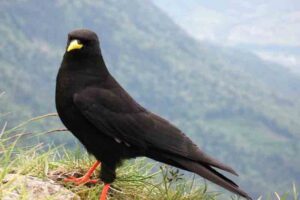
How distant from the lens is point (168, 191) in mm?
6254

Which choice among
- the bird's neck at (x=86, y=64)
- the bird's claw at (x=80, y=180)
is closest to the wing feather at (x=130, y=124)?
the bird's neck at (x=86, y=64)

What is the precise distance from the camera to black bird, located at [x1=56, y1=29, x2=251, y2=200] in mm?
5562

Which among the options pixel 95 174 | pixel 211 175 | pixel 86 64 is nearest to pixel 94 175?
pixel 95 174

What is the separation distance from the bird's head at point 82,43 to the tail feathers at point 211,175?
1362 millimetres

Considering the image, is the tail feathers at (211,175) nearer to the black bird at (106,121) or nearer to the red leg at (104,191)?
the black bird at (106,121)

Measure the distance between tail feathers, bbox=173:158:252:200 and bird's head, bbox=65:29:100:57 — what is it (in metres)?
1.36

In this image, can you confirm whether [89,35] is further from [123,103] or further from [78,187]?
[78,187]

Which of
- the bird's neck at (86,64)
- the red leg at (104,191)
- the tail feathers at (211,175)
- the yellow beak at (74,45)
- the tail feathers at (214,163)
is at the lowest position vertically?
the red leg at (104,191)

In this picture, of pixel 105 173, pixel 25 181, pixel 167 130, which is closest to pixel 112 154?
pixel 105 173

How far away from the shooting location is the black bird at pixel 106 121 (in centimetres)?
556

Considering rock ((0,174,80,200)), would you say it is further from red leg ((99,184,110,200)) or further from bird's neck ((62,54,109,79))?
bird's neck ((62,54,109,79))

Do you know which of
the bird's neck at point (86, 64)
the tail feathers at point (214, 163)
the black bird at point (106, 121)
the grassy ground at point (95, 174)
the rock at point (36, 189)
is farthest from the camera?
the grassy ground at point (95, 174)

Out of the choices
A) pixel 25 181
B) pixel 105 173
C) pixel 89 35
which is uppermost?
pixel 89 35

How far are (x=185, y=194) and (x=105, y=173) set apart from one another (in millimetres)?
1019
